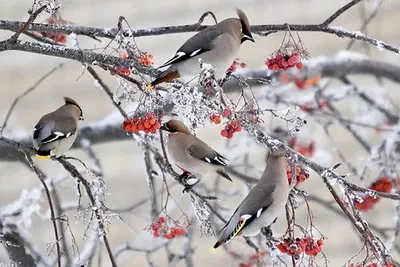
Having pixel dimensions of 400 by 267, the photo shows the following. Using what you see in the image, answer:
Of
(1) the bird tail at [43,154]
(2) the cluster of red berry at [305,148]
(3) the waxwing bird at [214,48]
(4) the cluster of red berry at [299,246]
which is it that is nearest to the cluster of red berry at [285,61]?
(3) the waxwing bird at [214,48]

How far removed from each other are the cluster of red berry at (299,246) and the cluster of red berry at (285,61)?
0.47 m

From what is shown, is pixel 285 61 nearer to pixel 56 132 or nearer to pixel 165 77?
pixel 165 77

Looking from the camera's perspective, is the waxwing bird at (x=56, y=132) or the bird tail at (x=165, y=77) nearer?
the bird tail at (x=165, y=77)

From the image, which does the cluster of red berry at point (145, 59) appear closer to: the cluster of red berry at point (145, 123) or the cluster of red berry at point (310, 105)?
the cluster of red berry at point (145, 123)

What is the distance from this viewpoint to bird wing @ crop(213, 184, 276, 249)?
1.69 meters

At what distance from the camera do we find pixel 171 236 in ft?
6.59

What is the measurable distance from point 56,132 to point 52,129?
20 millimetres

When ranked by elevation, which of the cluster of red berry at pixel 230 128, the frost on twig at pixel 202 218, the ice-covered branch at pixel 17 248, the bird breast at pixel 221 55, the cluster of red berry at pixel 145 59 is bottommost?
the frost on twig at pixel 202 218

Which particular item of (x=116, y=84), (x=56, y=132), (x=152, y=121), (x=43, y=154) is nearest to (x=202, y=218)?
(x=152, y=121)

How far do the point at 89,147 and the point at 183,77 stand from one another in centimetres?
89

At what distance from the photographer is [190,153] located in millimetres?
2025

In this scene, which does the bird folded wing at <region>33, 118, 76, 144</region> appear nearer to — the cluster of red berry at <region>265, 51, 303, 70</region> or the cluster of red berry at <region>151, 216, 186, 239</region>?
the cluster of red berry at <region>151, 216, 186, 239</region>

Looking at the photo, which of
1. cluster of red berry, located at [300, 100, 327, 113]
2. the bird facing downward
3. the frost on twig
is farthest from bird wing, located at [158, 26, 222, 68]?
cluster of red berry, located at [300, 100, 327, 113]

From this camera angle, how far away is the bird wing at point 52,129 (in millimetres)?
2047
